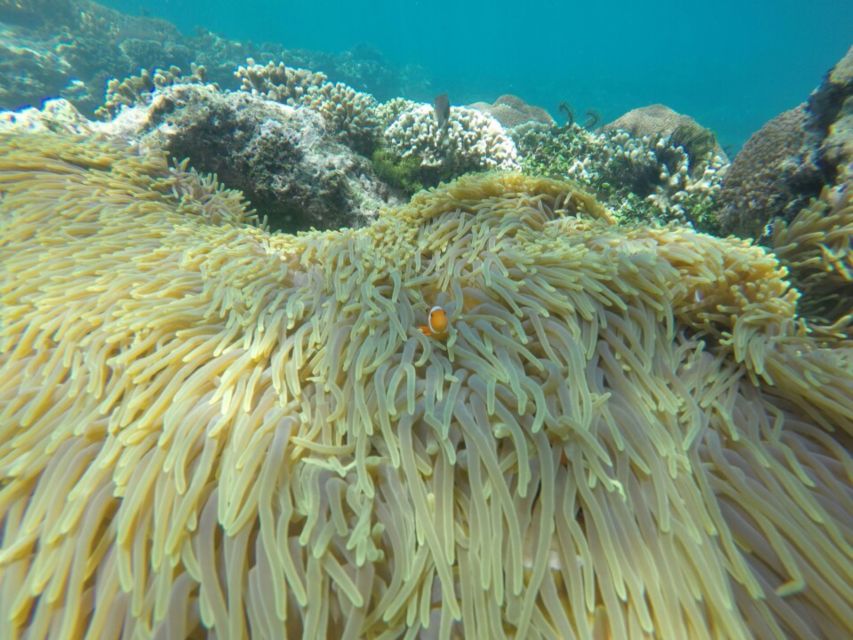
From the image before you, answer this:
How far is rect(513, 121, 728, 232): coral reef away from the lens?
14.1ft

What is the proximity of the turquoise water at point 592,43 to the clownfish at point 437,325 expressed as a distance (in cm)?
2945

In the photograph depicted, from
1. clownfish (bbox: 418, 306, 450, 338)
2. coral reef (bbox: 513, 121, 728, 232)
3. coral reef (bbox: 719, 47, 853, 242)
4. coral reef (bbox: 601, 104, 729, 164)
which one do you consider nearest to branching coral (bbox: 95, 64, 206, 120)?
coral reef (bbox: 513, 121, 728, 232)

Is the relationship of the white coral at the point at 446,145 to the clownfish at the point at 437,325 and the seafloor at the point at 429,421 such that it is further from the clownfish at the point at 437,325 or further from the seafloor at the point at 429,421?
the clownfish at the point at 437,325

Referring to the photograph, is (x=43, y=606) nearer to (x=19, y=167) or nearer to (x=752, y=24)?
(x=19, y=167)

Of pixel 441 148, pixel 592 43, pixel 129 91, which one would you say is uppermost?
pixel 592 43

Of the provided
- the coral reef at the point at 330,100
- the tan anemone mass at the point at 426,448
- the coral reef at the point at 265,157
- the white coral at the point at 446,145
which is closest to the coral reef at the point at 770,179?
the tan anemone mass at the point at 426,448

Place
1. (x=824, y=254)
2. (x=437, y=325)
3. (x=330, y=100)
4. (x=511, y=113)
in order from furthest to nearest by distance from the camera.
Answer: (x=511, y=113) < (x=330, y=100) < (x=824, y=254) < (x=437, y=325)

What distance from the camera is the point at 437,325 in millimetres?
1524

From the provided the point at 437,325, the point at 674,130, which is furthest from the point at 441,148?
the point at 437,325

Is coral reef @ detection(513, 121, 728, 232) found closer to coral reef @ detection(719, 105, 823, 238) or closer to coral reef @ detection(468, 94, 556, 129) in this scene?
coral reef @ detection(719, 105, 823, 238)

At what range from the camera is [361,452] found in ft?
4.06

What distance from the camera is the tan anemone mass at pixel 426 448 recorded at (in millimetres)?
1047

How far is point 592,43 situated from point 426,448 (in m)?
107

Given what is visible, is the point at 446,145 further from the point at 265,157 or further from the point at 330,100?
the point at 265,157
